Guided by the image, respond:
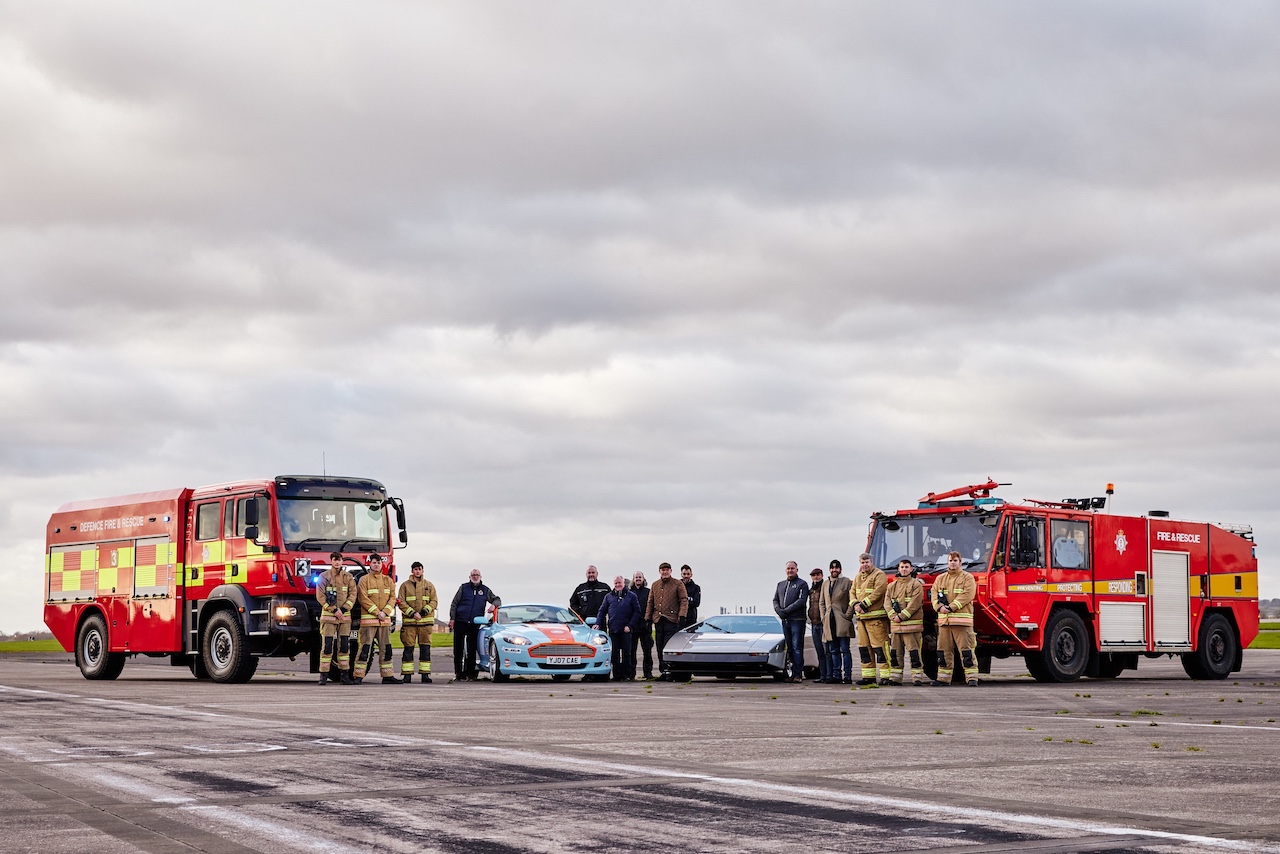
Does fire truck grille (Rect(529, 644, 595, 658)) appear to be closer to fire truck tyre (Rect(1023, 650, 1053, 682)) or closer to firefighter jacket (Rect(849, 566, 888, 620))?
firefighter jacket (Rect(849, 566, 888, 620))

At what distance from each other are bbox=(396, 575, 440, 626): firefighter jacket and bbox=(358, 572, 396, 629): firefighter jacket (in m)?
0.71

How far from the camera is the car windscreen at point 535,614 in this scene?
24719 millimetres

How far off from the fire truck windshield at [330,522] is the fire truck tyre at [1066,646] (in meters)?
10.0

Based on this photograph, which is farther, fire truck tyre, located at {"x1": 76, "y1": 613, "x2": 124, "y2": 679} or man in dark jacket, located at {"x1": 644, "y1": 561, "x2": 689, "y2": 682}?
fire truck tyre, located at {"x1": 76, "y1": 613, "x2": 124, "y2": 679}

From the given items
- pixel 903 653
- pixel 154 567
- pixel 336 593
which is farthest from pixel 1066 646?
pixel 154 567

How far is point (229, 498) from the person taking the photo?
23.8 meters

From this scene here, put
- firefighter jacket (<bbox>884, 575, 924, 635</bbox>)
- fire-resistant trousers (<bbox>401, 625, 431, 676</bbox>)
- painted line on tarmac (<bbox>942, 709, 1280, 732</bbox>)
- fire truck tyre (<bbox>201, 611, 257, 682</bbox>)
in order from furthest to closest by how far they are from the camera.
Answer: fire-resistant trousers (<bbox>401, 625, 431, 676</bbox>) < fire truck tyre (<bbox>201, 611, 257, 682</bbox>) < firefighter jacket (<bbox>884, 575, 924, 635</bbox>) < painted line on tarmac (<bbox>942, 709, 1280, 732</bbox>)

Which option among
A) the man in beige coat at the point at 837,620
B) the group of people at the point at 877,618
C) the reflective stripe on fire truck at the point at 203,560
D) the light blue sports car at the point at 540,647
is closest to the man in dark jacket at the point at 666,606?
the light blue sports car at the point at 540,647

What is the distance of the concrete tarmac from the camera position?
6805 millimetres

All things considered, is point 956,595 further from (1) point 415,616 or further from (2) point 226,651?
(2) point 226,651

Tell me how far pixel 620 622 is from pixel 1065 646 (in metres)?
6.89

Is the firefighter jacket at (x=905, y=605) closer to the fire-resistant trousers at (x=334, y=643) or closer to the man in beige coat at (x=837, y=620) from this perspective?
the man in beige coat at (x=837, y=620)

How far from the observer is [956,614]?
21.4 m

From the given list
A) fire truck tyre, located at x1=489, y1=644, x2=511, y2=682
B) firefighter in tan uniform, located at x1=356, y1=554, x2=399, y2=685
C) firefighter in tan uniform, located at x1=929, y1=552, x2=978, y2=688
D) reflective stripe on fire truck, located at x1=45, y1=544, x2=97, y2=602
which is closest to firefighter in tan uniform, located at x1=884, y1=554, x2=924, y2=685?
firefighter in tan uniform, located at x1=929, y1=552, x2=978, y2=688
